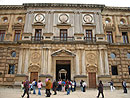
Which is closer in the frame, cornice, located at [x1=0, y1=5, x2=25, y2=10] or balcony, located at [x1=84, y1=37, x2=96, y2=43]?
balcony, located at [x1=84, y1=37, x2=96, y2=43]

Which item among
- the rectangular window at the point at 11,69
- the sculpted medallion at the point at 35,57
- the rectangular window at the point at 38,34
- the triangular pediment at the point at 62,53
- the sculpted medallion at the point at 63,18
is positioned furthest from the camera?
the sculpted medallion at the point at 63,18

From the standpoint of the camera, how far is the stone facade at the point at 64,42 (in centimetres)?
1947

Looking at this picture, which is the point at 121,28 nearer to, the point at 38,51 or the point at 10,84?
the point at 38,51

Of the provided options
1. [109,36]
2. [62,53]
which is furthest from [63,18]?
[109,36]

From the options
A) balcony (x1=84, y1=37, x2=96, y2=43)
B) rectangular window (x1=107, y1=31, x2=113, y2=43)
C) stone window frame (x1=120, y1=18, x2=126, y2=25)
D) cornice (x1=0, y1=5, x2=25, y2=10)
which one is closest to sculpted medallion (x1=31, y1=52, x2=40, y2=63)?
balcony (x1=84, y1=37, x2=96, y2=43)

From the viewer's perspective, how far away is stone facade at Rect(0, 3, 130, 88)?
19469mm

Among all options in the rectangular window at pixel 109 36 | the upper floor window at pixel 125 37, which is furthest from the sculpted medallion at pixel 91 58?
the upper floor window at pixel 125 37

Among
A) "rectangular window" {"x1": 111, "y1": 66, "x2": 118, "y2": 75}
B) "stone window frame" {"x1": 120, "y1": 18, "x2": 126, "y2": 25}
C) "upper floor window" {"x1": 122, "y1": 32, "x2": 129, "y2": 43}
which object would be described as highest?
Answer: "stone window frame" {"x1": 120, "y1": 18, "x2": 126, "y2": 25}

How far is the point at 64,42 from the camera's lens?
20.3 m

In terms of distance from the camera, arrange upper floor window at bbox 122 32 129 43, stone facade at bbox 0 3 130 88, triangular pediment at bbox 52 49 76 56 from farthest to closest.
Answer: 1. upper floor window at bbox 122 32 129 43
2. triangular pediment at bbox 52 49 76 56
3. stone facade at bbox 0 3 130 88

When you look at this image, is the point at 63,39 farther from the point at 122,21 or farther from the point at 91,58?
the point at 122,21

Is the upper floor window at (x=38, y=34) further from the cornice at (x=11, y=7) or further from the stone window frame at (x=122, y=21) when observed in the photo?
the stone window frame at (x=122, y=21)

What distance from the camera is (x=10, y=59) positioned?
69.5ft

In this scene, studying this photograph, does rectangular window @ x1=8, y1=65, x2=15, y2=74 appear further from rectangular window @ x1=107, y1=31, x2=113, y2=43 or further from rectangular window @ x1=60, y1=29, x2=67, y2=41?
rectangular window @ x1=107, y1=31, x2=113, y2=43
